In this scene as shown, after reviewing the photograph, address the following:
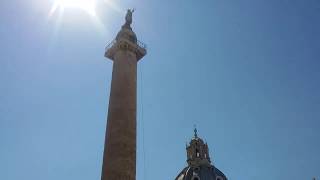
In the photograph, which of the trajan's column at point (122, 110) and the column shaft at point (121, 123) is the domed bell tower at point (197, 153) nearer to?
the trajan's column at point (122, 110)

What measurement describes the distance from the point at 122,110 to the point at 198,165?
3494 centimetres

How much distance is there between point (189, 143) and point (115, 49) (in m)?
36.8

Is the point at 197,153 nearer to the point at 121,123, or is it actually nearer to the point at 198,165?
the point at 198,165

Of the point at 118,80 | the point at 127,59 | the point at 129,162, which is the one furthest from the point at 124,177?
the point at 127,59

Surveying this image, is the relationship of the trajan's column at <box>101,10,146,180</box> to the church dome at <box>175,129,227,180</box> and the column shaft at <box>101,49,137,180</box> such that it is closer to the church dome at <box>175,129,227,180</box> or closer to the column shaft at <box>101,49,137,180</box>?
the column shaft at <box>101,49,137,180</box>

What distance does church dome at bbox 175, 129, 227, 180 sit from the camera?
55812 mm

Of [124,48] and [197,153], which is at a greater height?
[197,153]

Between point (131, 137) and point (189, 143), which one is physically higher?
point (189, 143)

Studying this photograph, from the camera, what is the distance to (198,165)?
190ft

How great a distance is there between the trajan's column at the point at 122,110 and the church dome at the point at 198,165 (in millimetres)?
30231

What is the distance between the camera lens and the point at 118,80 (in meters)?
27.2

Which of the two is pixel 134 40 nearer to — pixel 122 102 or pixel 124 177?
pixel 122 102

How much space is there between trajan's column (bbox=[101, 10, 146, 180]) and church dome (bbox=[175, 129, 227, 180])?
30231mm

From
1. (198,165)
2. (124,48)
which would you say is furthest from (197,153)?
(124,48)
